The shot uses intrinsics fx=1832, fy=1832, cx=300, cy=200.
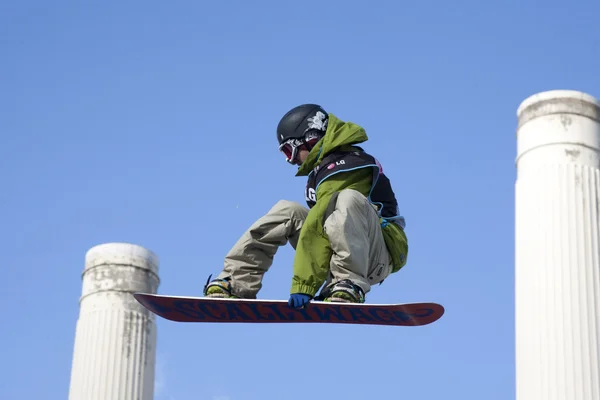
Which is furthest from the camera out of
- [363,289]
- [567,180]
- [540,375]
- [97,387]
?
[97,387]

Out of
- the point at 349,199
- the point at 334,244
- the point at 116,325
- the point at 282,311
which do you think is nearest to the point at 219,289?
the point at 282,311

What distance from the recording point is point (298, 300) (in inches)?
751

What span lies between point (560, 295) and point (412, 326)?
25.3ft

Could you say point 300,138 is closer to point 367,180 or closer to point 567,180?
point 367,180

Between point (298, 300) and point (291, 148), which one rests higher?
point (291, 148)

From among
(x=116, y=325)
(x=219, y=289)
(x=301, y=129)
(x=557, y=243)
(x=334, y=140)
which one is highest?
(x=116, y=325)

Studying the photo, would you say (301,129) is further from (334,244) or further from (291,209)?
(334,244)

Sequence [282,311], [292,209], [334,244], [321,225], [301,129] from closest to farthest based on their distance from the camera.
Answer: [334,244] < [321,225] < [282,311] < [301,129] < [292,209]

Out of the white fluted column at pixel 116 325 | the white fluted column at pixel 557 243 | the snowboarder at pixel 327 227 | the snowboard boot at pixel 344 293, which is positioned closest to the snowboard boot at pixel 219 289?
the snowboarder at pixel 327 227

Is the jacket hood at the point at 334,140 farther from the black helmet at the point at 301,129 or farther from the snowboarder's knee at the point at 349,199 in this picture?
A: the snowboarder's knee at the point at 349,199

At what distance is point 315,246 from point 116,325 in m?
14.5

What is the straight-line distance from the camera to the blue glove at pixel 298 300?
19078mm

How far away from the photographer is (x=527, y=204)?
2817 centimetres

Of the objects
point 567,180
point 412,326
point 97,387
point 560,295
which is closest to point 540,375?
point 560,295
